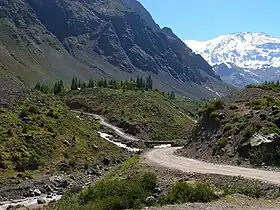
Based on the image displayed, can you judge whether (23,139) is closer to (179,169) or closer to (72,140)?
(72,140)

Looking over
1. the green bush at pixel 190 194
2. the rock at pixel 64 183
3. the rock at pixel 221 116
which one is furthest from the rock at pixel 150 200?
the rock at pixel 64 183

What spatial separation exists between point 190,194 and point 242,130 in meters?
17.6

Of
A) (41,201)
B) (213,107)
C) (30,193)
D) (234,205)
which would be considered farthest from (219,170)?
(30,193)

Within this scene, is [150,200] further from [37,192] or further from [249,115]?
[37,192]

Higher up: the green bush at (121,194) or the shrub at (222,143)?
the shrub at (222,143)

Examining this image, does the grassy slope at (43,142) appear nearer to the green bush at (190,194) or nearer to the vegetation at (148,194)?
the vegetation at (148,194)

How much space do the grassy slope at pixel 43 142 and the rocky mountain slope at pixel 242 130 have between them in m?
20.7

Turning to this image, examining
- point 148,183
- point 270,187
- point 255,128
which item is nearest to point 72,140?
point 255,128

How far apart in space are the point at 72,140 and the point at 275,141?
139 feet

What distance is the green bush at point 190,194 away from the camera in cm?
2814

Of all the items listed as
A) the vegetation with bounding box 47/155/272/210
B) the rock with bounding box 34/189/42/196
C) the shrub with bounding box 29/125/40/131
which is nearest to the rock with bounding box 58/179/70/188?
the rock with bounding box 34/189/42/196

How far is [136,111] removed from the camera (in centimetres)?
14062

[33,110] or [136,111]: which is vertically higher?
[33,110]

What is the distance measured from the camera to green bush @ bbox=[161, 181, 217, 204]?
2814 centimetres
